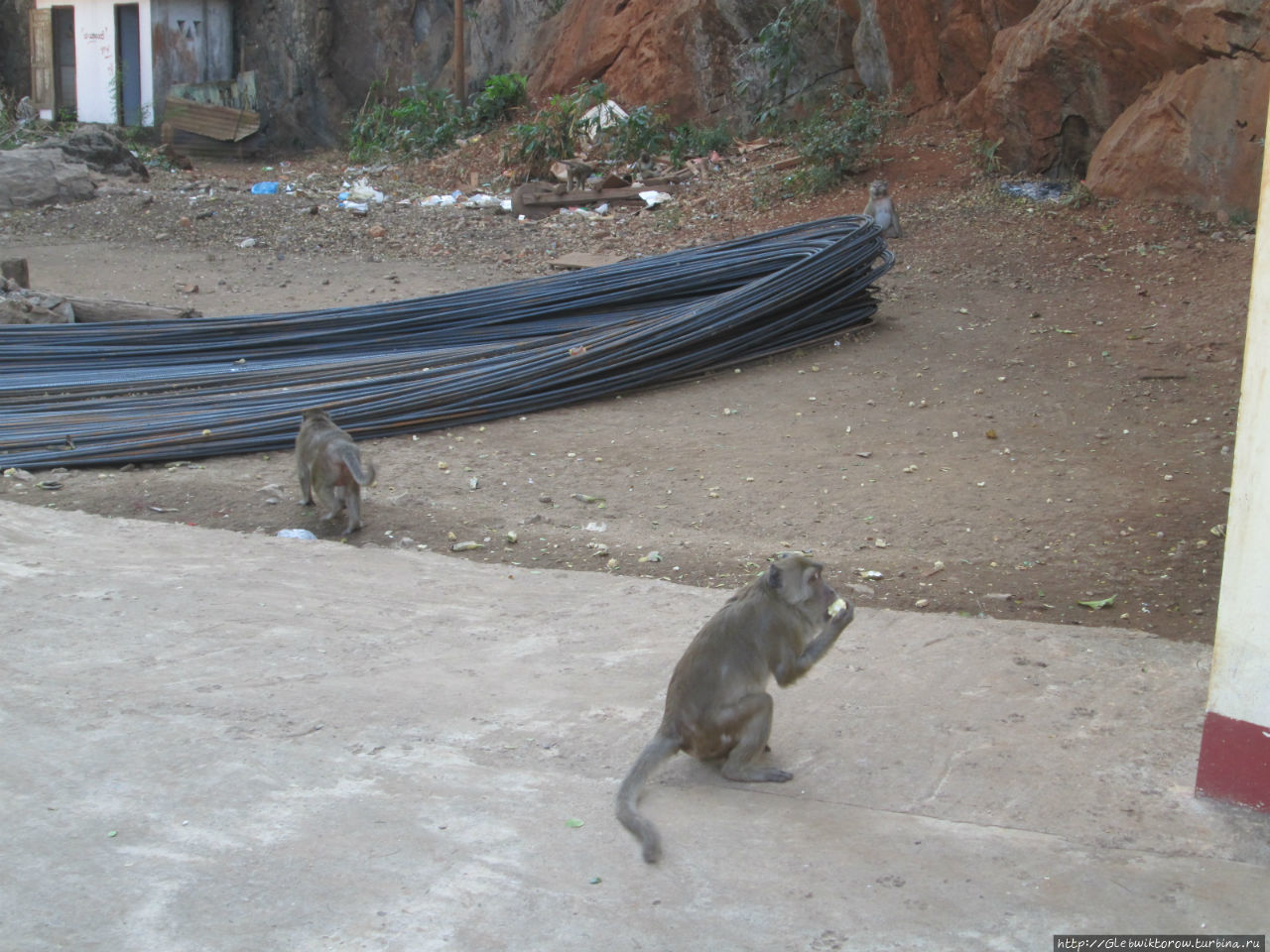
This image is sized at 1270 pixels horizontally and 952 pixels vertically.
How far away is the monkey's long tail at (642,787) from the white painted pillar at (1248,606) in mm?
1443

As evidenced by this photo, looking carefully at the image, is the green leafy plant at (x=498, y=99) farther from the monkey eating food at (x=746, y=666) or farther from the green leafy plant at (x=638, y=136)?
the monkey eating food at (x=746, y=666)

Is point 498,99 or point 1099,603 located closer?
point 1099,603

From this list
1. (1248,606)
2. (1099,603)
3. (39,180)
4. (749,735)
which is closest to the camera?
(1248,606)

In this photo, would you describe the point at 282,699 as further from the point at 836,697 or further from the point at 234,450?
the point at 234,450

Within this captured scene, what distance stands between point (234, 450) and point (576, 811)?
524 cm

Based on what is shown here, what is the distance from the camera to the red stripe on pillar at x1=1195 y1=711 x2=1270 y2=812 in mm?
3117

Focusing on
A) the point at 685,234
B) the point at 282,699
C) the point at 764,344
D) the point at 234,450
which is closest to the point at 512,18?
the point at 685,234

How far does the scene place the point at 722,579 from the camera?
5.69 metres

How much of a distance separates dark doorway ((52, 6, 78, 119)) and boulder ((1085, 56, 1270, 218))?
2170 centimetres

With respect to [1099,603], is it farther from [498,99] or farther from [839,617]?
[498,99]

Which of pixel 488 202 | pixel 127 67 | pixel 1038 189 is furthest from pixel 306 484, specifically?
pixel 127 67

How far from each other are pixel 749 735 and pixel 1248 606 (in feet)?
4.43

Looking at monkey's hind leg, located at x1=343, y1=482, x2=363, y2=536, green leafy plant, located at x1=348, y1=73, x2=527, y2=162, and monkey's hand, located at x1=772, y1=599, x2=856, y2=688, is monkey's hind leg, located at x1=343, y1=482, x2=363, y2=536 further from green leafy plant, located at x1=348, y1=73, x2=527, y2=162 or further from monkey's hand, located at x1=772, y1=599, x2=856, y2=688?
green leafy plant, located at x1=348, y1=73, x2=527, y2=162

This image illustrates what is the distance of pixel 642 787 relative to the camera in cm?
331
